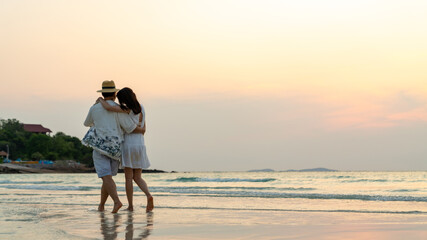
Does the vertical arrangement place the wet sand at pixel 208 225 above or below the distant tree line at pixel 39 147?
below

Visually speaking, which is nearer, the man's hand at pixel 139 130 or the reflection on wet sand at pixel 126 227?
the reflection on wet sand at pixel 126 227

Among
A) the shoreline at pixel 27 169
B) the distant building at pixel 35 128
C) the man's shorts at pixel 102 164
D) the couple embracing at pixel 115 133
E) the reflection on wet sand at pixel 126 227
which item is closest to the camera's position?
the reflection on wet sand at pixel 126 227

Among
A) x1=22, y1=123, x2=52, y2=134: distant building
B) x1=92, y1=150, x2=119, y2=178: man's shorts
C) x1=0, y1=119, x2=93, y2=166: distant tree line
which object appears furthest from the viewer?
x1=22, y1=123, x2=52, y2=134: distant building

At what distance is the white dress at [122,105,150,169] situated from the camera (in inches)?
290

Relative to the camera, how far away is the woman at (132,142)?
725cm

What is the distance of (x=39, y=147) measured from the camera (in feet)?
382

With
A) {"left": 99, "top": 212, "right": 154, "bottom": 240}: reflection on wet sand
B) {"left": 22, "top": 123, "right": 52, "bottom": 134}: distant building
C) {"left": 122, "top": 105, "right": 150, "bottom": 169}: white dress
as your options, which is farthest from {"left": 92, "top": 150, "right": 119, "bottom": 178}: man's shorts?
{"left": 22, "top": 123, "right": 52, "bottom": 134}: distant building

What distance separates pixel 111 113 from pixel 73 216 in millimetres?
1409

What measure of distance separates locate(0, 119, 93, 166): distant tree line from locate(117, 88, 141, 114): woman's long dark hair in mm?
110857

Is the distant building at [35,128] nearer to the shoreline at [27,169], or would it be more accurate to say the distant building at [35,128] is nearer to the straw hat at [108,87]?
the shoreline at [27,169]

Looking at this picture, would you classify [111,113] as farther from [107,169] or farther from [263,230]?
[263,230]

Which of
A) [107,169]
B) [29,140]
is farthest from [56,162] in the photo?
[107,169]

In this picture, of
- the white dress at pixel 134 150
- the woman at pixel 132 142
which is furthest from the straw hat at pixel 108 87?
the white dress at pixel 134 150

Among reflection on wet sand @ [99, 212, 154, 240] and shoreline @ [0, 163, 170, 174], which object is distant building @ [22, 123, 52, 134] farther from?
reflection on wet sand @ [99, 212, 154, 240]
